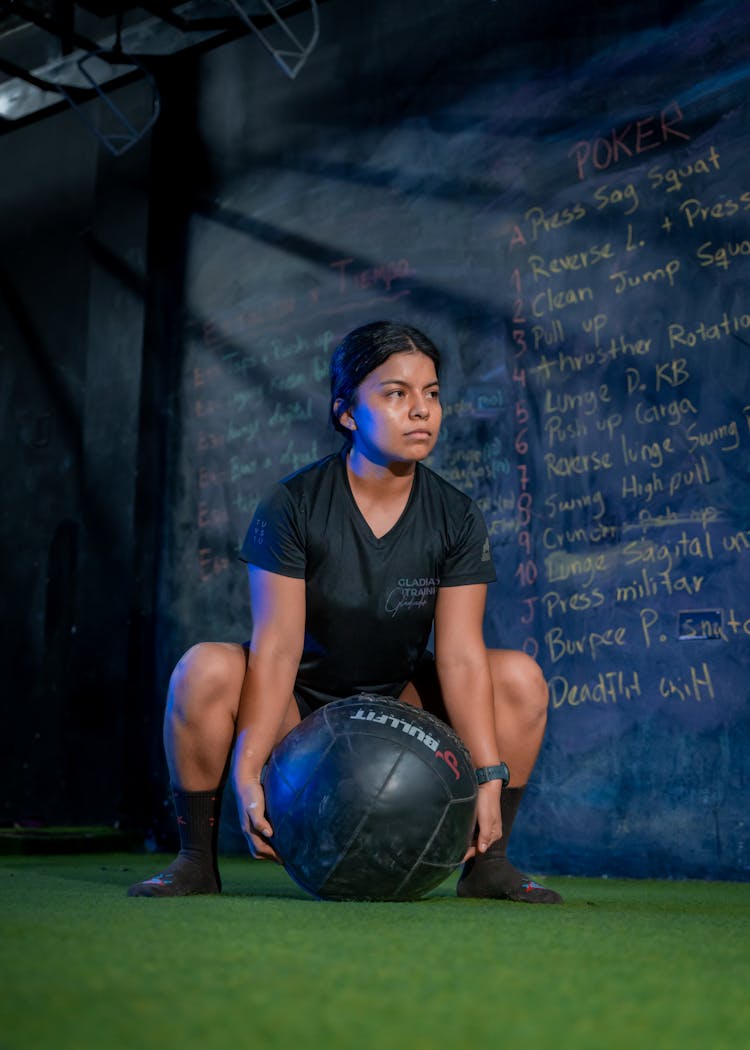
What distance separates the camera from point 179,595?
5.30 m

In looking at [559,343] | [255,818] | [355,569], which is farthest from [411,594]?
[559,343]

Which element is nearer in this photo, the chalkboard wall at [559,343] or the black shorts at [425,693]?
the black shorts at [425,693]

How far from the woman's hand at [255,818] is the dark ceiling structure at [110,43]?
353 cm

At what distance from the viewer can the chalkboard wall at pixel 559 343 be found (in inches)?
151

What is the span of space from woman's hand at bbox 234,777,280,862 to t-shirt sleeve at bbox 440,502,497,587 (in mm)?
606

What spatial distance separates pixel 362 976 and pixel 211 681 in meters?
1.16

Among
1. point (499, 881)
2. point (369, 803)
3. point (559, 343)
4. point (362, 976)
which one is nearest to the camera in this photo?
point (362, 976)

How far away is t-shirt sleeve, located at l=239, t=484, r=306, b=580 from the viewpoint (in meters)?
2.42

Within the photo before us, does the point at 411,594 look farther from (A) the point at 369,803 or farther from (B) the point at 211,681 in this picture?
(A) the point at 369,803

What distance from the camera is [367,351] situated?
2.54m

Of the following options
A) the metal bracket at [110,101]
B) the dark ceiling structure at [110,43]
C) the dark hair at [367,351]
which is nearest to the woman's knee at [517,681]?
the dark hair at [367,351]

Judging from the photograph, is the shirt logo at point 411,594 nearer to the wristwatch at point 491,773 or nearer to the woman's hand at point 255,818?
the wristwatch at point 491,773

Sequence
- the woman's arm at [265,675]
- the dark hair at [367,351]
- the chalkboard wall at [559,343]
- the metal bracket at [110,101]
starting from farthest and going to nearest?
1. the metal bracket at [110,101]
2. the chalkboard wall at [559,343]
3. the dark hair at [367,351]
4. the woman's arm at [265,675]

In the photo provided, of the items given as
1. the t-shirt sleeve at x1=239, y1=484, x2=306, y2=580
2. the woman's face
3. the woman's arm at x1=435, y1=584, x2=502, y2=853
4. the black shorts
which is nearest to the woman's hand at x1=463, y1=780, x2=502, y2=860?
the woman's arm at x1=435, y1=584, x2=502, y2=853
